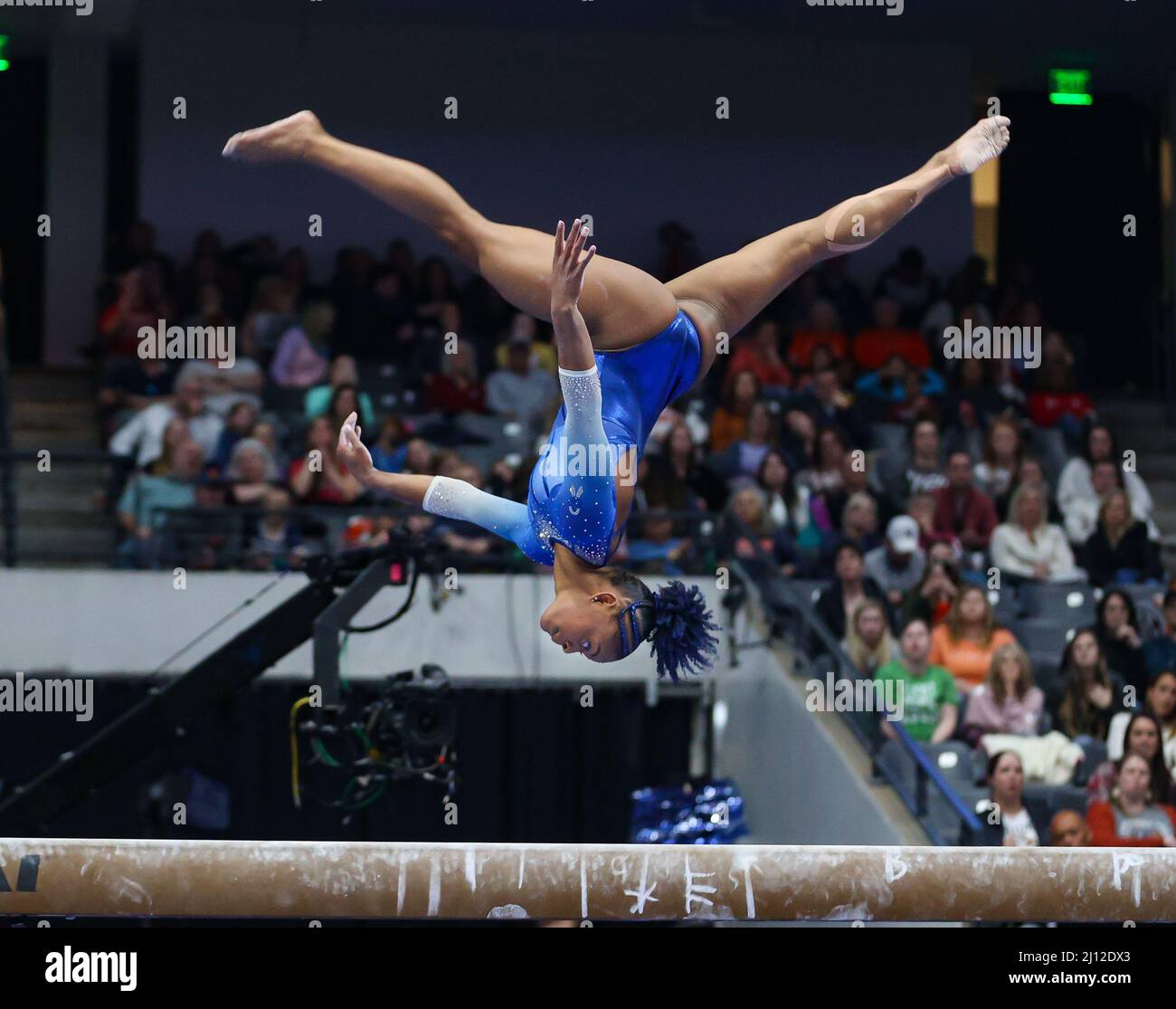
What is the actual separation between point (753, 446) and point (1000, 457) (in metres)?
1.38

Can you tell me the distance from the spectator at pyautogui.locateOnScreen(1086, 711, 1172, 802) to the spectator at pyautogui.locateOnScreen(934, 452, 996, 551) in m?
1.81

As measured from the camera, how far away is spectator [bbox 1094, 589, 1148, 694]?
27.8 ft

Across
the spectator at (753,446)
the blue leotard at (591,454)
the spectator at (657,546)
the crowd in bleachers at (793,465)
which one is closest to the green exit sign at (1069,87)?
the crowd in bleachers at (793,465)

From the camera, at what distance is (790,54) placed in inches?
467

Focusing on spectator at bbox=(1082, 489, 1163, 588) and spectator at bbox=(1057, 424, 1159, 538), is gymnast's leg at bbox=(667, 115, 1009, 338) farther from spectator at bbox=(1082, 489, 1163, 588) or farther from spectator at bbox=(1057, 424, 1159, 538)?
spectator at bbox=(1057, 424, 1159, 538)

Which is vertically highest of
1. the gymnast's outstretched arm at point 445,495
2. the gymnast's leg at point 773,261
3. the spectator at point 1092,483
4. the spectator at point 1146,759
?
the gymnast's leg at point 773,261

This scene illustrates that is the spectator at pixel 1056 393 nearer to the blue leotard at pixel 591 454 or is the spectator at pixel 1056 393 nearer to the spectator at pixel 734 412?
the spectator at pixel 734 412

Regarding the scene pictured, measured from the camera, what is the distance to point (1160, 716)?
26.1 ft

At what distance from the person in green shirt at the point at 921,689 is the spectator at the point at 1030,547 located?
119 cm

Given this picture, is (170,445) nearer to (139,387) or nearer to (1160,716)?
(139,387)

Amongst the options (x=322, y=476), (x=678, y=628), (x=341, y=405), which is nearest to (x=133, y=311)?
(x=341, y=405)

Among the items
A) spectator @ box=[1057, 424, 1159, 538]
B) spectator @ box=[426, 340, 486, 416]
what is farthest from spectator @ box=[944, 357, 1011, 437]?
spectator @ box=[426, 340, 486, 416]

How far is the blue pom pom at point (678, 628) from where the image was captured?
4.41 metres

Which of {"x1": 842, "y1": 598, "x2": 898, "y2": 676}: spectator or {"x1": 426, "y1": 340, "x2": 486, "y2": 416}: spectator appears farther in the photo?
{"x1": 426, "y1": 340, "x2": 486, "y2": 416}: spectator
